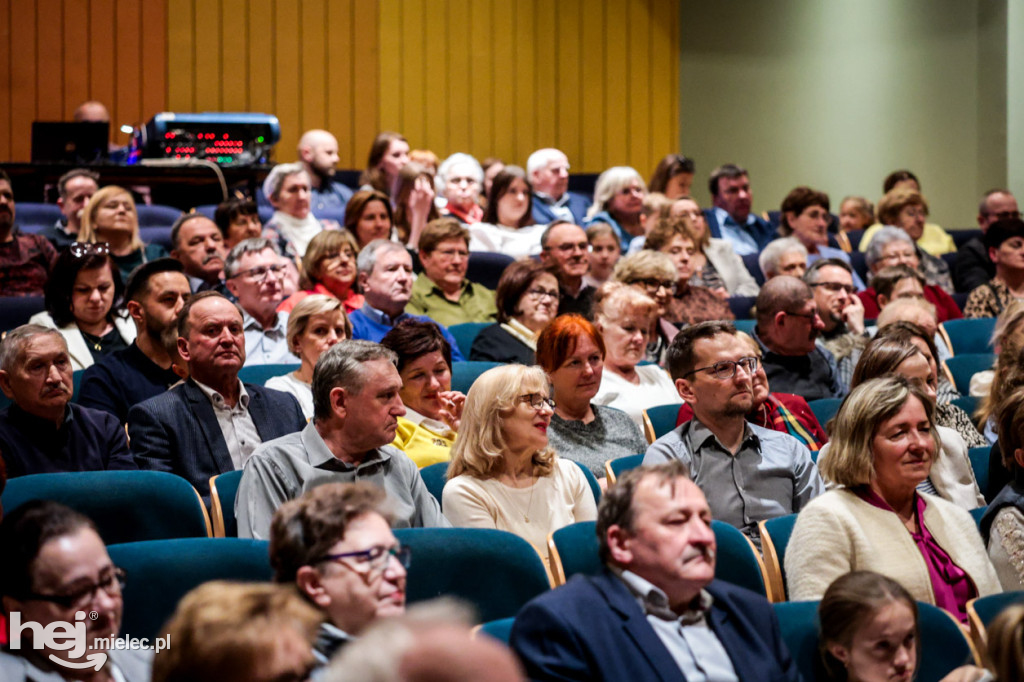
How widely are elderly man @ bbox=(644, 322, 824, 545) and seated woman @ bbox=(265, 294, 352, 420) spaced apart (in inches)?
39.5

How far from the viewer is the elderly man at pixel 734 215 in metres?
6.11

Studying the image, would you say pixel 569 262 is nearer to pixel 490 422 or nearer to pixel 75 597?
pixel 490 422

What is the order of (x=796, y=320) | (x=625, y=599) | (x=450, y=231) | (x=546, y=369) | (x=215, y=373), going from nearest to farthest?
(x=625, y=599), (x=215, y=373), (x=546, y=369), (x=796, y=320), (x=450, y=231)

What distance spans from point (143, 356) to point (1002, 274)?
11.9ft

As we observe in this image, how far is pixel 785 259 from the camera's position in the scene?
488 centimetres

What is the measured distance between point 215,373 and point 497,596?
1.09 m

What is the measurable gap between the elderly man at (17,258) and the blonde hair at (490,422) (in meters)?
2.52

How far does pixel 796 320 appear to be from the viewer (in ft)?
12.0

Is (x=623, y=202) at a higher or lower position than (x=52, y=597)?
higher

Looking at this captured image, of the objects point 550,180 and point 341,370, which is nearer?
point 341,370

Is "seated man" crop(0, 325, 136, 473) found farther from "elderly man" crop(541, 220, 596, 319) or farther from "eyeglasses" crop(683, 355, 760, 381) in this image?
"elderly man" crop(541, 220, 596, 319)

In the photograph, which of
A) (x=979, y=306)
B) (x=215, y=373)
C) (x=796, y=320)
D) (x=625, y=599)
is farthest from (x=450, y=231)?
(x=625, y=599)

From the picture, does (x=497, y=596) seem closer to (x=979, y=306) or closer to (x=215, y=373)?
(x=215, y=373)

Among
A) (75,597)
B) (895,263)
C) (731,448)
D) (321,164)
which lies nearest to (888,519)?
(731,448)
